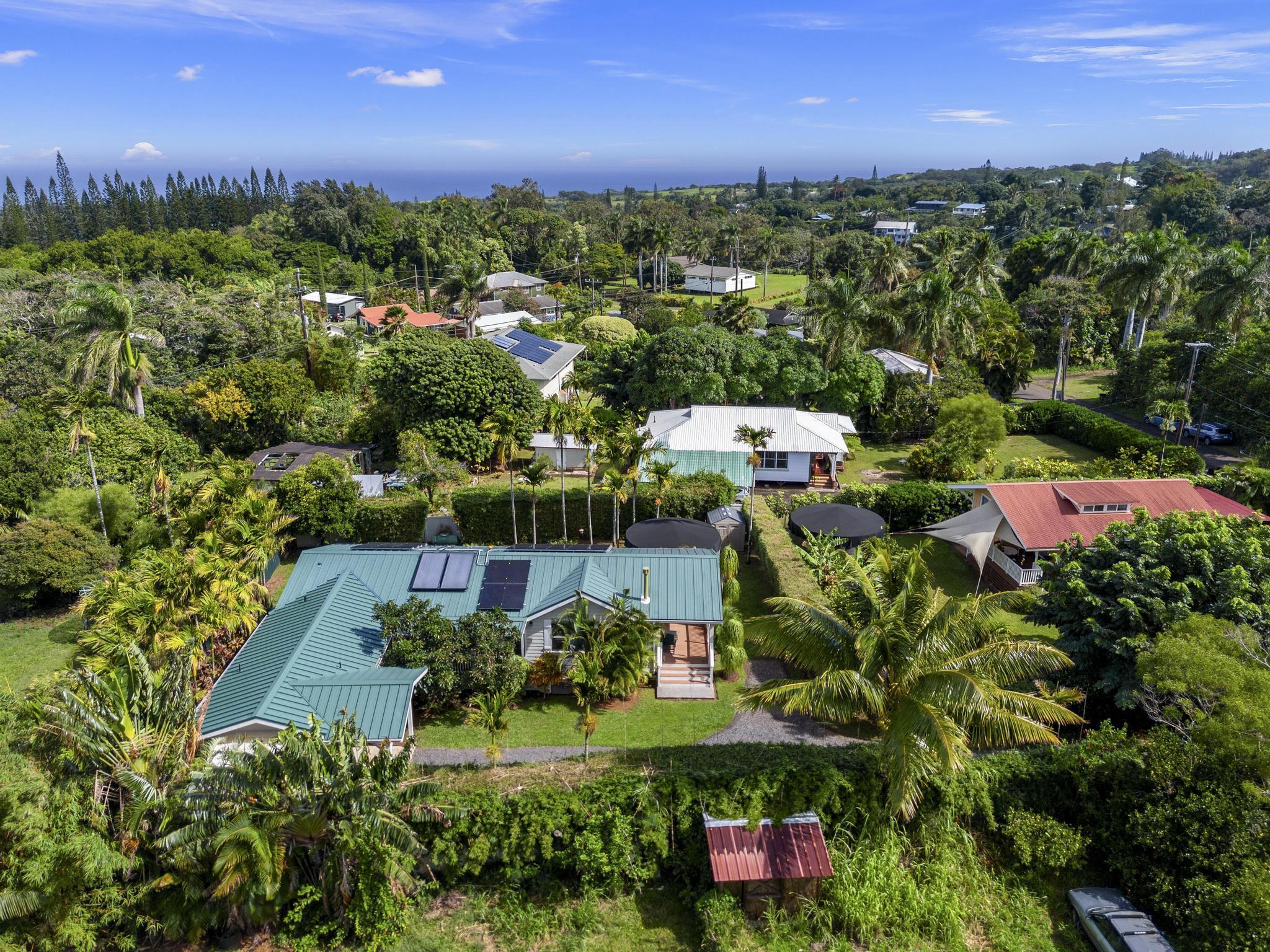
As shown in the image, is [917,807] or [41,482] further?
[41,482]

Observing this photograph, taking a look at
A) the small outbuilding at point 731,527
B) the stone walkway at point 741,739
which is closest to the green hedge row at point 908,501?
the small outbuilding at point 731,527

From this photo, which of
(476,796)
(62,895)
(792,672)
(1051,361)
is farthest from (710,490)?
(1051,361)

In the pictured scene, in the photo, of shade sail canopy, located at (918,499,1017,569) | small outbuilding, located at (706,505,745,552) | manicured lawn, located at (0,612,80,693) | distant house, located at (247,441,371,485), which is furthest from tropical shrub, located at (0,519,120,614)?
shade sail canopy, located at (918,499,1017,569)

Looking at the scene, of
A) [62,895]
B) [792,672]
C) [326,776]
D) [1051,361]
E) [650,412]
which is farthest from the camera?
[1051,361]

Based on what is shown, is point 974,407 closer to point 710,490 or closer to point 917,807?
point 710,490

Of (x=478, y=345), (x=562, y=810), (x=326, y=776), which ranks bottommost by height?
(x=562, y=810)

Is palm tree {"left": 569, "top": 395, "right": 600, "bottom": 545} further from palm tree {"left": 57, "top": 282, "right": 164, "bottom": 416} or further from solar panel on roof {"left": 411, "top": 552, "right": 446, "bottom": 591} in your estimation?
palm tree {"left": 57, "top": 282, "right": 164, "bottom": 416}

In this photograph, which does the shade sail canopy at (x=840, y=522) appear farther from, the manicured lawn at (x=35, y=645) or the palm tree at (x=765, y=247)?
the palm tree at (x=765, y=247)
